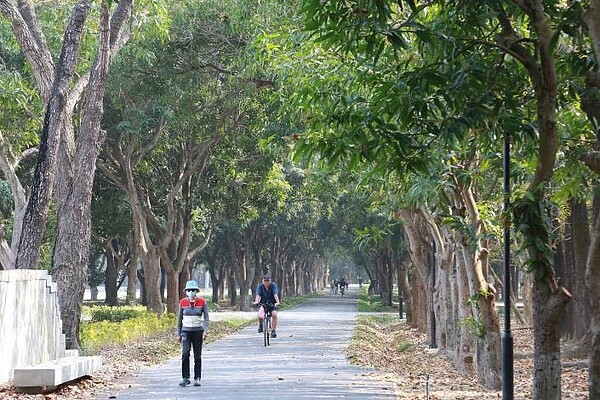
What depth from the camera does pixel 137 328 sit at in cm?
2608

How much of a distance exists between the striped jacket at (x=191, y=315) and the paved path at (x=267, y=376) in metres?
0.88

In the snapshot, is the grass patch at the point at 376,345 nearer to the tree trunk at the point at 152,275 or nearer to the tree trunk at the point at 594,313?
the tree trunk at the point at 152,275

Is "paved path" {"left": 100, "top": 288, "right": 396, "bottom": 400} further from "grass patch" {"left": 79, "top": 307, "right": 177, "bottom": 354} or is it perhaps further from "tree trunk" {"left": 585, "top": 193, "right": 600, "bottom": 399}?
"tree trunk" {"left": 585, "top": 193, "right": 600, "bottom": 399}

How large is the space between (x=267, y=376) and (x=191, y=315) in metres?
2.25

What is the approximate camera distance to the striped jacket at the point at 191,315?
49.5 ft

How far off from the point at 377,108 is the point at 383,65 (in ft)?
6.13

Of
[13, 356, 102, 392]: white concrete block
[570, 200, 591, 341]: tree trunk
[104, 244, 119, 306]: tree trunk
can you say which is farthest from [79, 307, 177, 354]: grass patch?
[104, 244, 119, 306]: tree trunk

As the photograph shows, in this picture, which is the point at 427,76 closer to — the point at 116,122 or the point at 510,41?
the point at 510,41

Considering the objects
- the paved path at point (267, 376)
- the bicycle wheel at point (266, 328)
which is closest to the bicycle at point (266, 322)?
the bicycle wheel at point (266, 328)

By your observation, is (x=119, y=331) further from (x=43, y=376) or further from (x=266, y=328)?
(x=43, y=376)

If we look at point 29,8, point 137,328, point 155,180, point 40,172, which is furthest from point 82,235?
point 155,180

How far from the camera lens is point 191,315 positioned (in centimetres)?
1512

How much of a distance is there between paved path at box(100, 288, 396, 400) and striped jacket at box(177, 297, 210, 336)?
2.88 feet

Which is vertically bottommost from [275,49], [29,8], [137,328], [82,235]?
[137,328]
